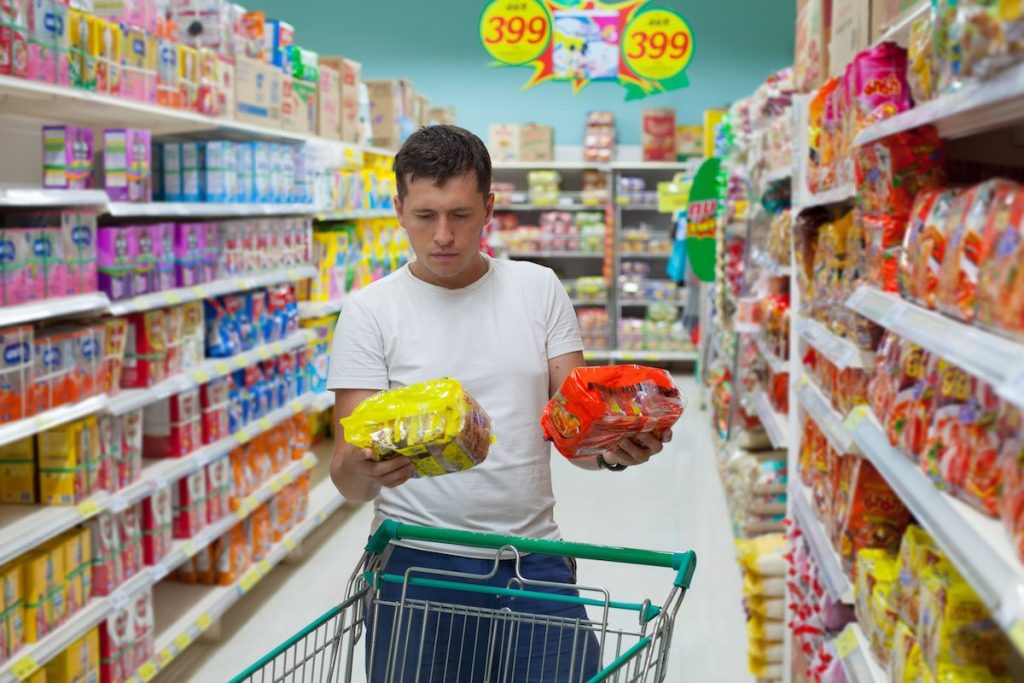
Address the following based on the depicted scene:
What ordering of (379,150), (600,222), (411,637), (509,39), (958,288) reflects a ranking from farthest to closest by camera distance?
(600,222), (379,150), (509,39), (411,637), (958,288)

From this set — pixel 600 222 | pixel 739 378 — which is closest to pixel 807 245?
pixel 739 378

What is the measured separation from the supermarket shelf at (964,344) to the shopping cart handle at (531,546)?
509 mm

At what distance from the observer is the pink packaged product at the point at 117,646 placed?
344cm

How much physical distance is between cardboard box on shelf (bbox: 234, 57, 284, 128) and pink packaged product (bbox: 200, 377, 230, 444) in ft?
3.63

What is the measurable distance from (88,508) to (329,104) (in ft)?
10.1

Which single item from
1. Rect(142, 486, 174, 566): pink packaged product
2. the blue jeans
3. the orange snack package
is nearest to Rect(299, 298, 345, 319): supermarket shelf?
Rect(142, 486, 174, 566): pink packaged product

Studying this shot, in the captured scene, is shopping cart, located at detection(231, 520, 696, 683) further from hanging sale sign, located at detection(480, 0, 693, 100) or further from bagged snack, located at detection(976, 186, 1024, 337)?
hanging sale sign, located at detection(480, 0, 693, 100)

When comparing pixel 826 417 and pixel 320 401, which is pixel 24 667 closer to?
pixel 826 417

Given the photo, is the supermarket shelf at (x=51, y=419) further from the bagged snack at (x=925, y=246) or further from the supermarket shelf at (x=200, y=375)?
the bagged snack at (x=925, y=246)

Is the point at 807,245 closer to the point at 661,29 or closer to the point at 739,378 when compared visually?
the point at 661,29

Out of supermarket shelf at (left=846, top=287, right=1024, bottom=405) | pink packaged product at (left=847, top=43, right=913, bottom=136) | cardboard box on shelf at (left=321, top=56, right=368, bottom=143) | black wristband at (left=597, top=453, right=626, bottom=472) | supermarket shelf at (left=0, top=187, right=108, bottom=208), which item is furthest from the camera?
cardboard box on shelf at (left=321, top=56, right=368, bottom=143)

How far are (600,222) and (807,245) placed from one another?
26.7 ft

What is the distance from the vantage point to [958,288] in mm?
1583

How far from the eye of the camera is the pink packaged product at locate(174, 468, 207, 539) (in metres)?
4.00
